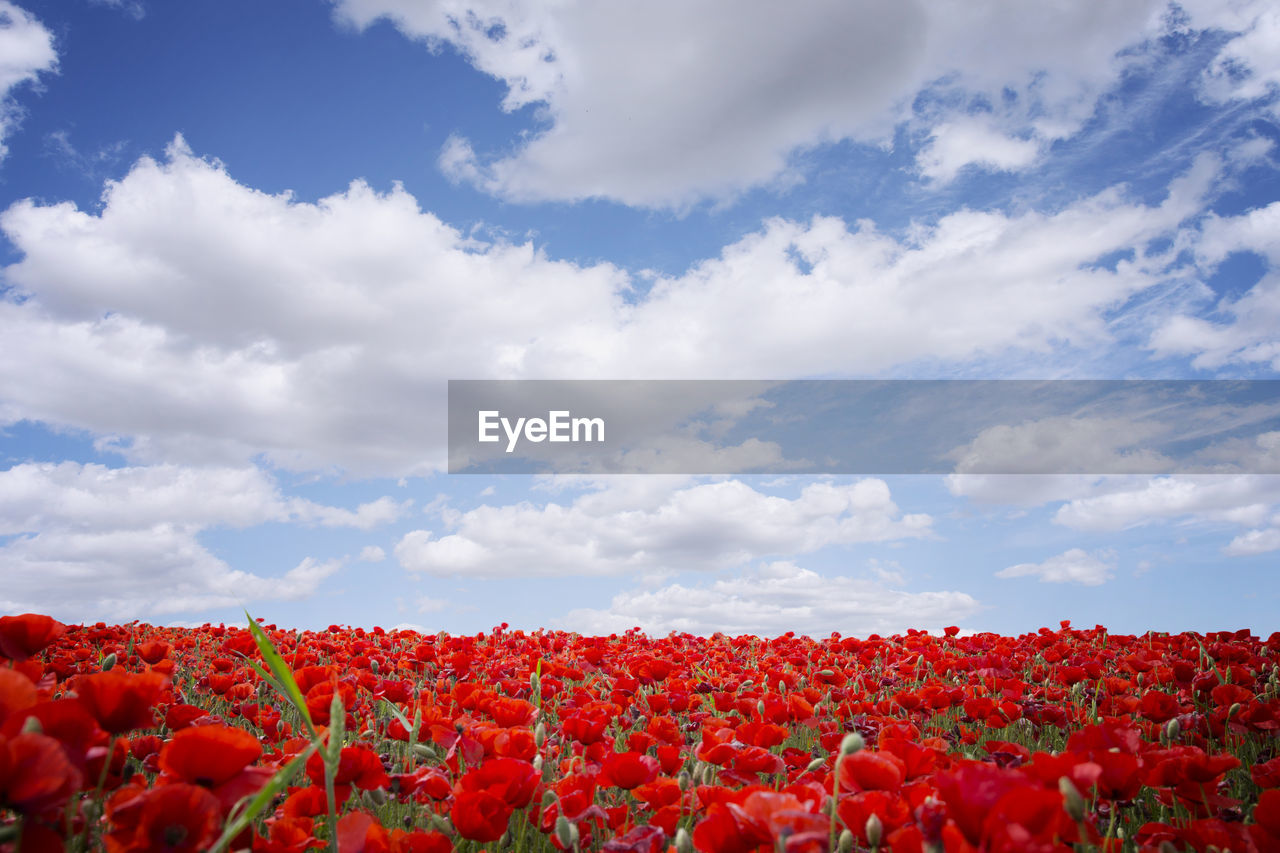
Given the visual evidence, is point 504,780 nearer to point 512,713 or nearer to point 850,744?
point 512,713

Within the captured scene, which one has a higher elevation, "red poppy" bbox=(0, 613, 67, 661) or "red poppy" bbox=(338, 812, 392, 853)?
"red poppy" bbox=(0, 613, 67, 661)

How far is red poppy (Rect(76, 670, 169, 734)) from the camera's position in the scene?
1.92 metres

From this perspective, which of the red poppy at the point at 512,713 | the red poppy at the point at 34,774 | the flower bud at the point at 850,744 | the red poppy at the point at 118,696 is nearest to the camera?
the red poppy at the point at 34,774

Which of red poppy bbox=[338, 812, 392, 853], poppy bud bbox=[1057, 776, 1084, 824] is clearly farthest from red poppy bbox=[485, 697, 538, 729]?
poppy bud bbox=[1057, 776, 1084, 824]

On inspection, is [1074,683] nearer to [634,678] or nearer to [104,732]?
[634,678]

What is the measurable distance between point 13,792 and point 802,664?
6134mm

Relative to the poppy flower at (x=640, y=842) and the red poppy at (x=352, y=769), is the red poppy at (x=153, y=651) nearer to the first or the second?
the red poppy at (x=352, y=769)

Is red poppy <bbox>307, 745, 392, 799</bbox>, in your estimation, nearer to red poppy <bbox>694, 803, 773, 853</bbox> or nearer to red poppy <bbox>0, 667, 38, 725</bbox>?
red poppy <bbox>0, 667, 38, 725</bbox>

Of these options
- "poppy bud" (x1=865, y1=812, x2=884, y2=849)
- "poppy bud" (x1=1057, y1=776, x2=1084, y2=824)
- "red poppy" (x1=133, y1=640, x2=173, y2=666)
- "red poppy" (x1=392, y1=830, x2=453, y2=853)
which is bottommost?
"red poppy" (x1=392, y1=830, x2=453, y2=853)

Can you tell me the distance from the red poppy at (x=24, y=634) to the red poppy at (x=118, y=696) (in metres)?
0.65

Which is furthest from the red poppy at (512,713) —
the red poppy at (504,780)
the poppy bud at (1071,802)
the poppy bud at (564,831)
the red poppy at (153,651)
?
the red poppy at (153,651)

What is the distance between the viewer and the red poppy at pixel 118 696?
75.7 inches

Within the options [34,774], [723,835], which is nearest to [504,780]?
[723,835]

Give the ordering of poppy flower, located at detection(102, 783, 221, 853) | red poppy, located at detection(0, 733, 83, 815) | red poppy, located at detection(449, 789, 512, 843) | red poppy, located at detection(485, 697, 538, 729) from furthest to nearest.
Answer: red poppy, located at detection(485, 697, 538, 729) < red poppy, located at detection(449, 789, 512, 843) < poppy flower, located at detection(102, 783, 221, 853) < red poppy, located at detection(0, 733, 83, 815)
